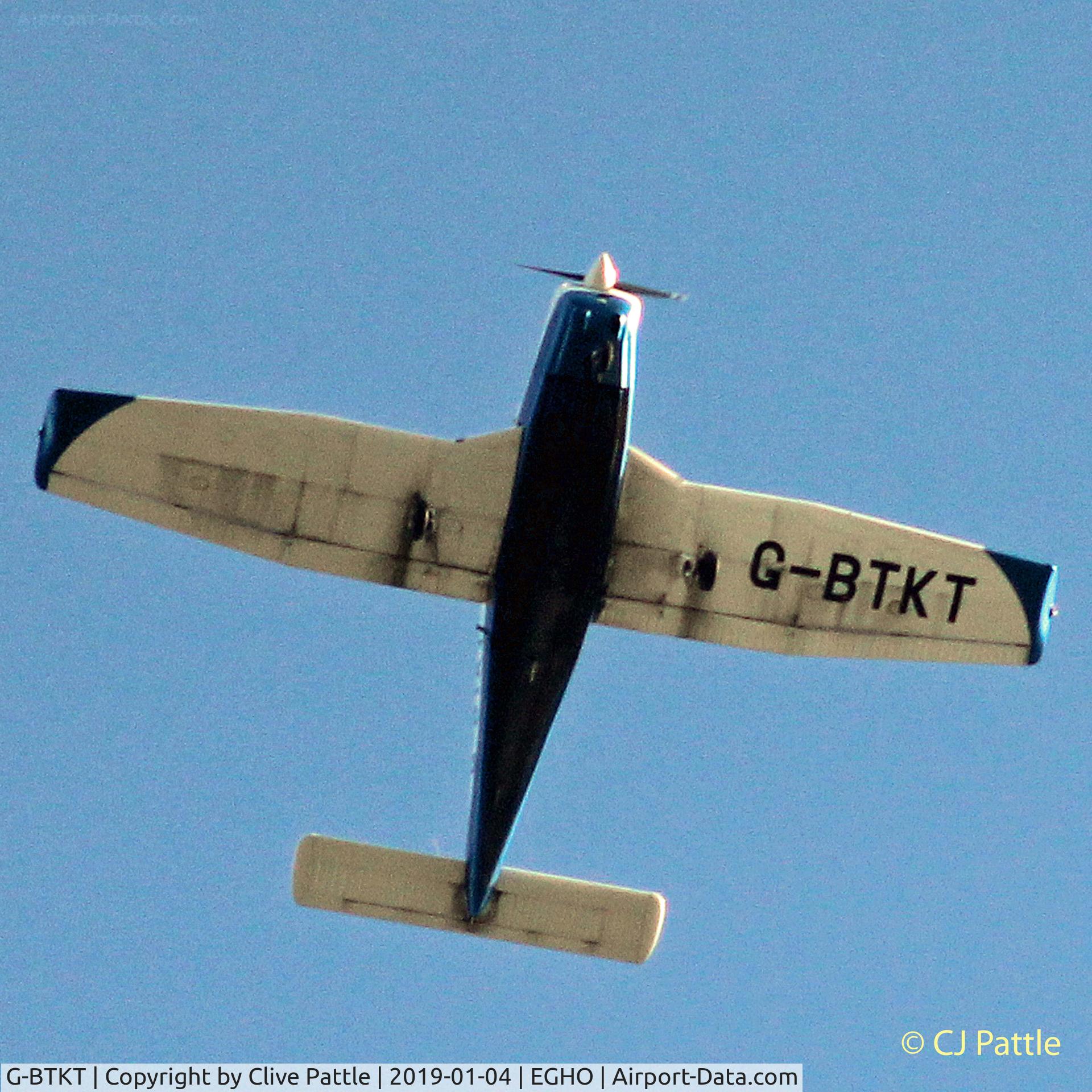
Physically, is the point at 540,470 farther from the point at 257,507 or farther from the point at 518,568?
the point at 257,507

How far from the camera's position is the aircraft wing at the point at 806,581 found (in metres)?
21.5

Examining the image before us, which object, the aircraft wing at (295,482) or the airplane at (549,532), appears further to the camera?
the aircraft wing at (295,482)

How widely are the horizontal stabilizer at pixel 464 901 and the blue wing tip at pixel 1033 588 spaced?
605 centimetres

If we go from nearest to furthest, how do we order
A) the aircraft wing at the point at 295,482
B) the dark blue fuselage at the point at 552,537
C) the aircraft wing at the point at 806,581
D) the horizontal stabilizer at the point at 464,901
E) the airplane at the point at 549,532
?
the dark blue fuselage at the point at 552,537, the airplane at the point at 549,532, the aircraft wing at the point at 295,482, the aircraft wing at the point at 806,581, the horizontal stabilizer at the point at 464,901

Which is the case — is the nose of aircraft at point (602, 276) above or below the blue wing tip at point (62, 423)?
above

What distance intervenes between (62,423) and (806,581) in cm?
902

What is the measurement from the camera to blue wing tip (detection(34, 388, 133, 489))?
20.9 m

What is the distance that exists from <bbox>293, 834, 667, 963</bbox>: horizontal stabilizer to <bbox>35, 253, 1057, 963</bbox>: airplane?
3.23 ft

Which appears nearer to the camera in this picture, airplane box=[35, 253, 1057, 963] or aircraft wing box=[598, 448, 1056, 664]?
airplane box=[35, 253, 1057, 963]

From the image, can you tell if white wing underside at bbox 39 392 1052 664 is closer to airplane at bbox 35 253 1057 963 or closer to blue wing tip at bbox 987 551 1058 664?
airplane at bbox 35 253 1057 963

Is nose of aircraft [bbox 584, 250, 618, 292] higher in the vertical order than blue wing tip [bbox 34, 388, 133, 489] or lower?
higher

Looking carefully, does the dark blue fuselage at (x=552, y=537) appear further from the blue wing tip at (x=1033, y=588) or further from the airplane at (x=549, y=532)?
the blue wing tip at (x=1033, y=588)

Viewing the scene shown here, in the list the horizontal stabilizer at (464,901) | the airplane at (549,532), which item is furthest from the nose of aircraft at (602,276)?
the horizontal stabilizer at (464,901)

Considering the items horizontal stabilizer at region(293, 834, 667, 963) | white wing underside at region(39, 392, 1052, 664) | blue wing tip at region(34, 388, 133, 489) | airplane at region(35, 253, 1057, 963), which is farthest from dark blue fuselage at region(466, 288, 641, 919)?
blue wing tip at region(34, 388, 133, 489)
